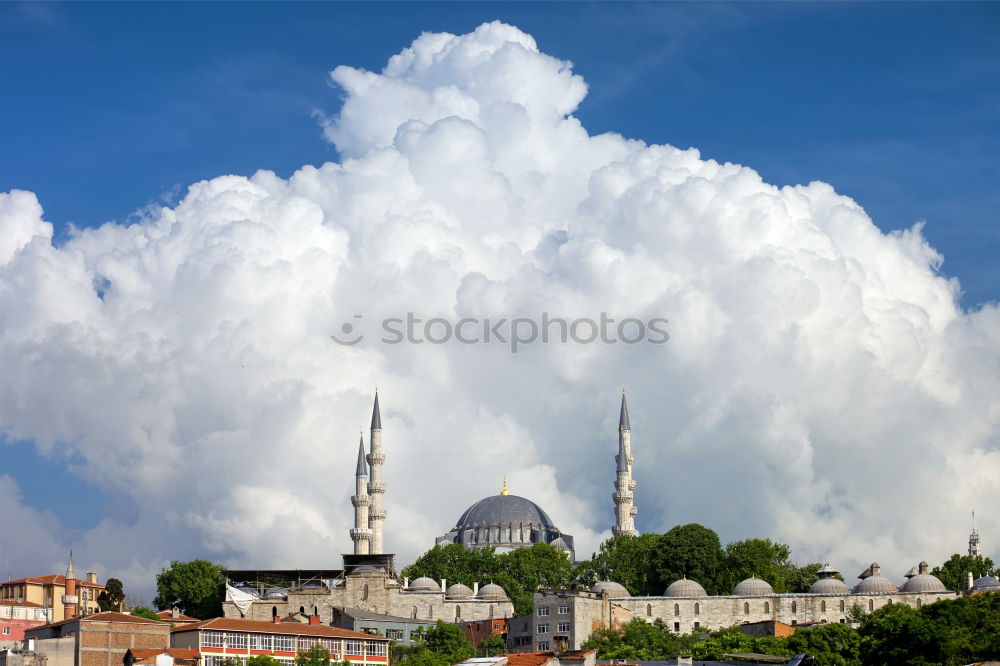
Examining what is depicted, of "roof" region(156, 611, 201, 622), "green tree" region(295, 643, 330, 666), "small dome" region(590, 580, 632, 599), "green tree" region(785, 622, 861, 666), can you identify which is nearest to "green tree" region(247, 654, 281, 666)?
"green tree" region(295, 643, 330, 666)

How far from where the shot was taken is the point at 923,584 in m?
80.2

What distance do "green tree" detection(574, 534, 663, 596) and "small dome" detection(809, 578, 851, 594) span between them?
8601mm

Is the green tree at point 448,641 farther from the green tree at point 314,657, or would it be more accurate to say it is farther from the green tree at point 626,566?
the green tree at point 626,566

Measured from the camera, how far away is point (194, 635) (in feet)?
201

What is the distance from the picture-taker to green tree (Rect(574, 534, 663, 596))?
87.1m

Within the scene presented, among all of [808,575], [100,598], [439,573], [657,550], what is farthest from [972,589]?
[100,598]

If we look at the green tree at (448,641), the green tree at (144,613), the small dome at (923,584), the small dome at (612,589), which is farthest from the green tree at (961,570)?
the green tree at (144,613)

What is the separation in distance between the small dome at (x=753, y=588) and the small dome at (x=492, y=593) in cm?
1165

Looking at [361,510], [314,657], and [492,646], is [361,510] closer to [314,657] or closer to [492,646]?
[492,646]

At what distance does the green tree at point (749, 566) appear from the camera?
86438 mm

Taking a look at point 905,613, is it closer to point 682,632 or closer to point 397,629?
point 682,632

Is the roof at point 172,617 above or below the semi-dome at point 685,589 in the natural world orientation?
below

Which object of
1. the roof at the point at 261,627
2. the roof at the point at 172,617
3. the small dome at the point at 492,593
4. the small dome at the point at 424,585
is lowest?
the roof at the point at 261,627

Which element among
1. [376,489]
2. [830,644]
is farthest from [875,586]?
[376,489]
